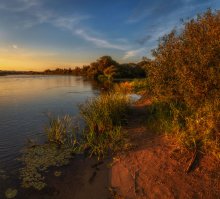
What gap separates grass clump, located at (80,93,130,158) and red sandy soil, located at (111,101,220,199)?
3.19 feet

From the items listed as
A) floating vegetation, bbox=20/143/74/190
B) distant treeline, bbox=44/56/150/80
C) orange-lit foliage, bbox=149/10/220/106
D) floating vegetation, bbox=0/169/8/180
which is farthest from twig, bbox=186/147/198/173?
distant treeline, bbox=44/56/150/80

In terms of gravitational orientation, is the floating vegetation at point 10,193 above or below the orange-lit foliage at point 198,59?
below

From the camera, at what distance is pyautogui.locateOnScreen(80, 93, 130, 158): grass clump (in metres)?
9.54

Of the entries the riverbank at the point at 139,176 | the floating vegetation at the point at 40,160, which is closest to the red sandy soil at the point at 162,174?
the riverbank at the point at 139,176

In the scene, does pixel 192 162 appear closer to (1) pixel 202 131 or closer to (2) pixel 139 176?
(1) pixel 202 131

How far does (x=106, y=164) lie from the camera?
8.43m

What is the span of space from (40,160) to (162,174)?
15.5ft

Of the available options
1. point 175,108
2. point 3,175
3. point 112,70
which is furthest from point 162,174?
point 112,70

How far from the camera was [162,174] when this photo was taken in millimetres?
7102

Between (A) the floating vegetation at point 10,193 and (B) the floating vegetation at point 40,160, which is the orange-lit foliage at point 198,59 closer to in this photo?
(B) the floating vegetation at point 40,160

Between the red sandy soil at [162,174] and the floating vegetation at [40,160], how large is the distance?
2.25 metres

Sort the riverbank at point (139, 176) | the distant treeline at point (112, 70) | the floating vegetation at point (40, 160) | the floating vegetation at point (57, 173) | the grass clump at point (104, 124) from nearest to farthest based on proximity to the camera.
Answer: the riverbank at point (139, 176)
the floating vegetation at point (40, 160)
the floating vegetation at point (57, 173)
the grass clump at point (104, 124)
the distant treeline at point (112, 70)

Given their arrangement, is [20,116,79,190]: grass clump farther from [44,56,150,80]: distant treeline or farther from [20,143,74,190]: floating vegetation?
[44,56,150,80]: distant treeline

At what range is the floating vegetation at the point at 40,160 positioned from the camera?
758cm
